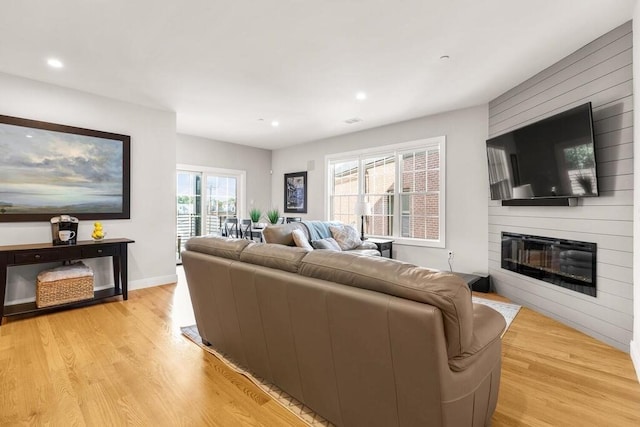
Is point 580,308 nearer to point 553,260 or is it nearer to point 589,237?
point 553,260

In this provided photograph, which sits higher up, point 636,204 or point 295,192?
point 295,192

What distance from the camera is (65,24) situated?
7.92 feet

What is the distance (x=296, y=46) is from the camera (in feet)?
9.01

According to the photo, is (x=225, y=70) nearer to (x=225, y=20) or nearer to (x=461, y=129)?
(x=225, y=20)

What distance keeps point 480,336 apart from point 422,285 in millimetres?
408

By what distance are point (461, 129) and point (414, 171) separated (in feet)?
3.10

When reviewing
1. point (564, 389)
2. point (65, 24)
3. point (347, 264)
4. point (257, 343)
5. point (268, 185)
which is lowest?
point (564, 389)

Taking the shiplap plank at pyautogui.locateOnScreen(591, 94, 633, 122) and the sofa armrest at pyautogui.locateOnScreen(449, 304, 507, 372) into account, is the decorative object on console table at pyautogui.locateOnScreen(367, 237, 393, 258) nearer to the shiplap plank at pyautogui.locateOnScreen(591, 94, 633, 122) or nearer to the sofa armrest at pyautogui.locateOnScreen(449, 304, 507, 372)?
the shiplap plank at pyautogui.locateOnScreen(591, 94, 633, 122)

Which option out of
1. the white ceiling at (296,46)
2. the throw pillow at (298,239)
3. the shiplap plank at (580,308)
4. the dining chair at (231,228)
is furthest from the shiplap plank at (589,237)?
the dining chair at (231,228)

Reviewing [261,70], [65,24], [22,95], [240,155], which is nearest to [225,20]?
[261,70]

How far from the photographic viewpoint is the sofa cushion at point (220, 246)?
80.3 inches

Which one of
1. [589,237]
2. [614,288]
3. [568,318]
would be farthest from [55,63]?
[568,318]

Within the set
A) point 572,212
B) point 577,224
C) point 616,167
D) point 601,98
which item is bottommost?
point 577,224

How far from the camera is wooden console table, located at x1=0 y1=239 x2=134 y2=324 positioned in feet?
9.82
